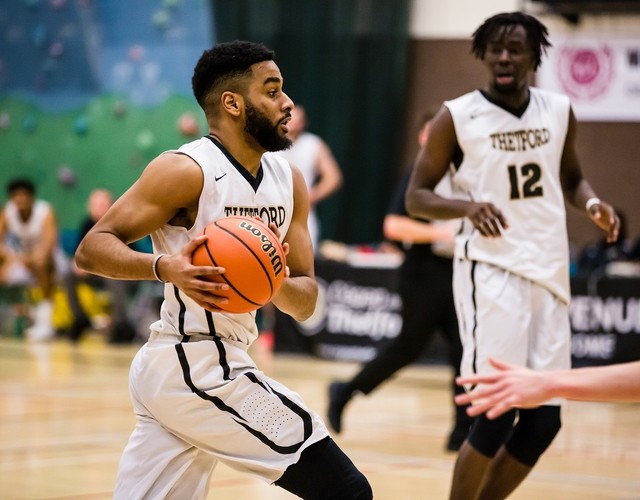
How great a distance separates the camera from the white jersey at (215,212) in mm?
3365

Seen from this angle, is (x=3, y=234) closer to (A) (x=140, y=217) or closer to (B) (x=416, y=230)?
(B) (x=416, y=230)

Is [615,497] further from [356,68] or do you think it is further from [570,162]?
[356,68]

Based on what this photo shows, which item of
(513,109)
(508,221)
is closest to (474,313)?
(508,221)

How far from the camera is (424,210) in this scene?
4590 mm

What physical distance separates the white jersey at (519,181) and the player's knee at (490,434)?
0.51 meters

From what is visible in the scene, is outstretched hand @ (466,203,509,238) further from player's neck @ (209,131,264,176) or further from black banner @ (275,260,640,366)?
black banner @ (275,260,640,366)

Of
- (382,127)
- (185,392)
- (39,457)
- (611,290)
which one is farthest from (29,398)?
(382,127)

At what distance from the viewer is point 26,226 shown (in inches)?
553

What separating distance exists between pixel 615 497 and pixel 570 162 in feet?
5.38

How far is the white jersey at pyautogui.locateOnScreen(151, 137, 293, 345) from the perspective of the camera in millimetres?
3365

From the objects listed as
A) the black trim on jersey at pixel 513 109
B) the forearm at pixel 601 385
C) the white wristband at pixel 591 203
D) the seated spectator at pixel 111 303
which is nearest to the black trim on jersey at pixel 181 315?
the forearm at pixel 601 385

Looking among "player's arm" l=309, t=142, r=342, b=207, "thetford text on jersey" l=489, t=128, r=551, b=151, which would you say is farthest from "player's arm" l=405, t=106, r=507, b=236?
"player's arm" l=309, t=142, r=342, b=207

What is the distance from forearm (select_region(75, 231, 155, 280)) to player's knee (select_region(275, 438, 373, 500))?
66 cm

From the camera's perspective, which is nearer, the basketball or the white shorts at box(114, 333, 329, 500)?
the basketball
